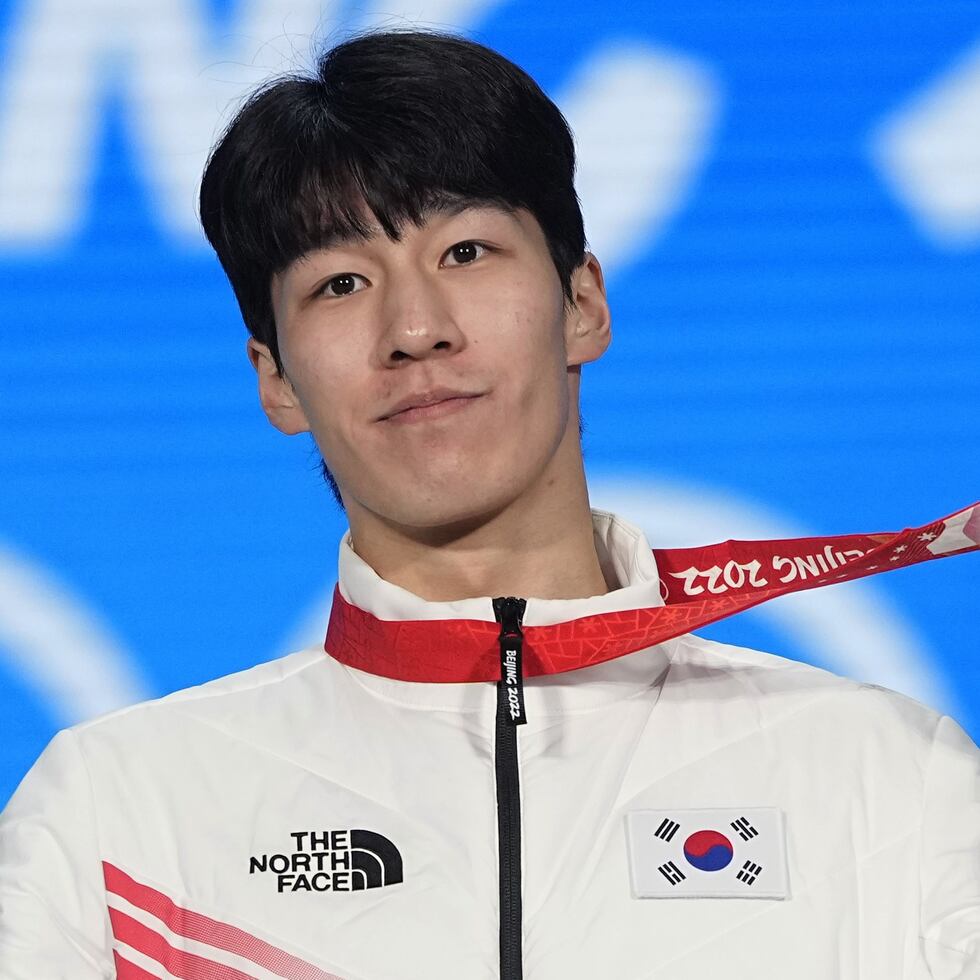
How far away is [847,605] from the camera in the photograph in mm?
2604

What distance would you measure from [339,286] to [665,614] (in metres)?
0.48

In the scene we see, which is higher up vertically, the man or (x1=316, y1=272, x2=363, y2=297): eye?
(x1=316, y1=272, x2=363, y2=297): eye

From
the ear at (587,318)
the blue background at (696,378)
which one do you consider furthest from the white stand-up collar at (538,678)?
the blue background at (696,378)

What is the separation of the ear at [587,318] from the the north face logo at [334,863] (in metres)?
0.58

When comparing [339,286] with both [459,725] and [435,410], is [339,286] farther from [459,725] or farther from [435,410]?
[459,725]

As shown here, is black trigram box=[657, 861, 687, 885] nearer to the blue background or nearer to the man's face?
the man's face

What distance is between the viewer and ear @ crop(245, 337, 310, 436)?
2.02 meters

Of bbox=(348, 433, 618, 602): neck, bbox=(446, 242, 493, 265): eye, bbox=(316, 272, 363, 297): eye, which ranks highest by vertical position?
bbox=(446, 242, 493, 265): eye

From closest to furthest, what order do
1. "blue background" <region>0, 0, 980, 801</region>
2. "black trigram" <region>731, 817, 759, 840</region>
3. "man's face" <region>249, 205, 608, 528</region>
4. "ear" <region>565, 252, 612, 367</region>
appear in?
"black trigram" <region>731, 817, 759, 840</region> < "man's face" <region>249, 205, 608, 528</region> < "ear" <region>565, 252, 612, 367</region> < "blue background" <region>0, 0, 980, 801</region>

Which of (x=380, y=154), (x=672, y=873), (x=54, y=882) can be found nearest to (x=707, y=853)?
(x=672, y=873)

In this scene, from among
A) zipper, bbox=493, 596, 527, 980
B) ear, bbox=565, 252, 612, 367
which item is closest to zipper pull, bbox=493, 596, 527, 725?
zipper, bbox=493, 596, 527, 980

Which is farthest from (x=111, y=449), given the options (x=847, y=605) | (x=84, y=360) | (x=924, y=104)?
(x=924, y=104)

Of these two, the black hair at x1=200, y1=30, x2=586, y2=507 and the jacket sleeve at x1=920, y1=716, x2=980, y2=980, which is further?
the black hair at x1=200, y1=30, x2=586, y2=507

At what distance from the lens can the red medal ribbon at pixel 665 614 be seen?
181 centimetres
